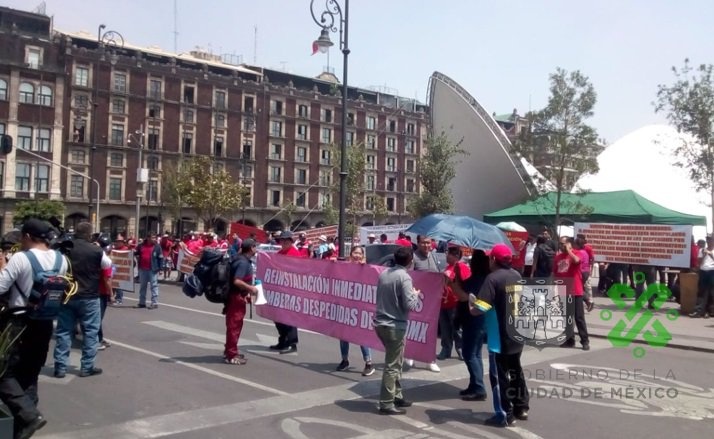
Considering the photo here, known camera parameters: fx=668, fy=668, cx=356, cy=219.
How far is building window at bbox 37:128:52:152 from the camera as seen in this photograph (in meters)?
60.4

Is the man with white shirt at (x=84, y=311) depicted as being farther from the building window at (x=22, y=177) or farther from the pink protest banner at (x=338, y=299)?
the building window at (x=22, y=177)

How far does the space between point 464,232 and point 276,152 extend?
6633 centimetres

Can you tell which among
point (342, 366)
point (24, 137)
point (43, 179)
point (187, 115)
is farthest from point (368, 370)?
point (187, 115)

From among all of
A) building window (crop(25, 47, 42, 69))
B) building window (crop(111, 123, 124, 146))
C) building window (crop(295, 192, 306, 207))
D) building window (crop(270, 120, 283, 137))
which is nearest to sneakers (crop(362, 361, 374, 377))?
building window (crop(25, 47, 42, 69))

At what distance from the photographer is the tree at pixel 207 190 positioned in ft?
158

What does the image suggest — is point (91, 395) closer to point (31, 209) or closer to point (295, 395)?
point (295, 395)

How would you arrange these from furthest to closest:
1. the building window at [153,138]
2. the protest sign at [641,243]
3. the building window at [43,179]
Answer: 1. the building window at [153,138]
2. the building window at [43,179]
3. the protest sign at [641,243]

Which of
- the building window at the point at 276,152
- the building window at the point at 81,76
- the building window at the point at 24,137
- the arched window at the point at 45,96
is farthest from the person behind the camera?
the building window at the point at 276,152

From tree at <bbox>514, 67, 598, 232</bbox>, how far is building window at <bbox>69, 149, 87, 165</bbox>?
5168 cm

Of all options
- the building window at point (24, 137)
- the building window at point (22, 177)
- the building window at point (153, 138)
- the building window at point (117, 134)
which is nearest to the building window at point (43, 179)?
the building window at point (22, 177)

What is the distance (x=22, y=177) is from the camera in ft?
194

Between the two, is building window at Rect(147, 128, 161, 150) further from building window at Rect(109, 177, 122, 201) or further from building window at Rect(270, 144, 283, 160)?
building window at Rect(270, 144, 283, 160)

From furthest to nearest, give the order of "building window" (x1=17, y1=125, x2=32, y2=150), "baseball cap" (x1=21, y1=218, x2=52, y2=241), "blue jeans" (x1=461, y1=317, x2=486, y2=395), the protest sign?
"building window" (x1=17, y1=125, x2=32, y2=150) → the protest sign → "blue jeans" (x1=461, y1=317, x2=486, y2=395) → "baseball cap" (x1=21, y1=218, x2=52, y2=241)

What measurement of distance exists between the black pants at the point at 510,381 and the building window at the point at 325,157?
74.2 meters
